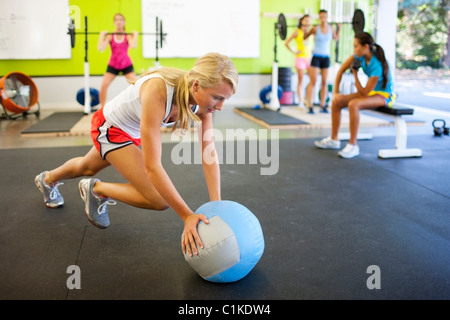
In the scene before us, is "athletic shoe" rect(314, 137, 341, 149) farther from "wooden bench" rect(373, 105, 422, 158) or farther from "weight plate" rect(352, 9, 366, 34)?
"weight plate" rect(352, 9, 366, 34)

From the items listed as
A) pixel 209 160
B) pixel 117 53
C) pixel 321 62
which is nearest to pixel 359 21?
pixel 321 62

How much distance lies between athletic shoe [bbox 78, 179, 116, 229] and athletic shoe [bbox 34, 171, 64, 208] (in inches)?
16.7

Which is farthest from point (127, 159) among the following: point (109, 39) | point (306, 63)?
point (306, 63)

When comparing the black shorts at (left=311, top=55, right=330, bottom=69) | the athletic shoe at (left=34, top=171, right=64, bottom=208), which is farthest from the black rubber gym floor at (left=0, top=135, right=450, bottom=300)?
the black shorts at (left=311, top=55, right=330, bottom=69)

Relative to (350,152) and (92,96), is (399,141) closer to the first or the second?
(350,152)

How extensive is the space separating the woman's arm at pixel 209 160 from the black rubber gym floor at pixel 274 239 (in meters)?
0.32

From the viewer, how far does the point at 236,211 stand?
1.57 meters

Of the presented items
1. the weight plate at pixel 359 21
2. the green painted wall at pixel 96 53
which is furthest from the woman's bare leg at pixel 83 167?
the green painted wall at pixel 96 53

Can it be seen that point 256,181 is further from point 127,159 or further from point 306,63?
point 306,63

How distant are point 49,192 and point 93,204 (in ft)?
1.69

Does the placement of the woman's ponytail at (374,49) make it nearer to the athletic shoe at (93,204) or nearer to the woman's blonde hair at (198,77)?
the woman's blonde hair at (198,77)
